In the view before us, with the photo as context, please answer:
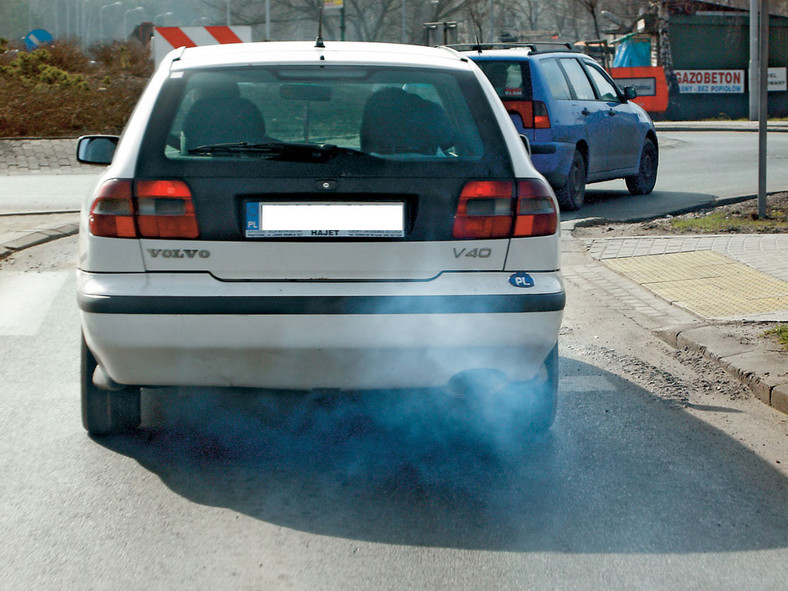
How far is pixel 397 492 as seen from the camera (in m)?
3.93

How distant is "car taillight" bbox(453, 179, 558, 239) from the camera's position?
3971 mm

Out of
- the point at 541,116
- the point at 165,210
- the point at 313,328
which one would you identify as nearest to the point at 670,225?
the point at 541,116

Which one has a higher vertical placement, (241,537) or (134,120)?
(134,120)

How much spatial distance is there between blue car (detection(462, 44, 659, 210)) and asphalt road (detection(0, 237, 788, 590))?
20.4 feet

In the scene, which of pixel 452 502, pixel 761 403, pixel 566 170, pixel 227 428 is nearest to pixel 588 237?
pixel 566 170

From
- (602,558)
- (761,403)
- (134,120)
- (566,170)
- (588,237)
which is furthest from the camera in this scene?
(566,170)

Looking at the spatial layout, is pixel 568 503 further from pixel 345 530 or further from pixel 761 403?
pixel 761 403

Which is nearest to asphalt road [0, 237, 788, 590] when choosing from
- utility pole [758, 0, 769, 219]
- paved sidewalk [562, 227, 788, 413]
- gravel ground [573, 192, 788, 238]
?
paved sidewalk [562, 227, 788, 413]

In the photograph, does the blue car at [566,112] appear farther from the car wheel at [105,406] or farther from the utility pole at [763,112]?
the car wheel at [105,406]

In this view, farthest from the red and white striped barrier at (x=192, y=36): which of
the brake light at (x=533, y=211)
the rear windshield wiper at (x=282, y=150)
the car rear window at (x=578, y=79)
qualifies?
the brake light at (x=533, y=211)

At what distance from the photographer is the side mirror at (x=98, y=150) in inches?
199

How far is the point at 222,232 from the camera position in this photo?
3.89 m

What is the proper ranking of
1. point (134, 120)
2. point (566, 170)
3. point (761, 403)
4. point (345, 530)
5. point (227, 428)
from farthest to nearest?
point (566, 170) → point (761, 403) → point (227, 428) → point (134, 120) → point (345, 530)

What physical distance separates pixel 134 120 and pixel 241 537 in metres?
1.58
